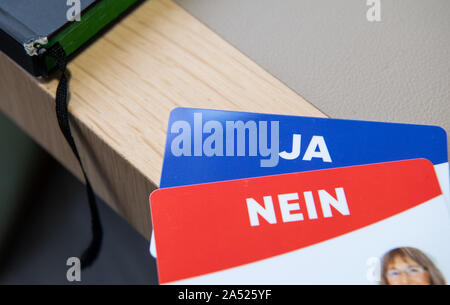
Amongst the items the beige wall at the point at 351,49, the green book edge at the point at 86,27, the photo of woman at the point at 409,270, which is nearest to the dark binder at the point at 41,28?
the green book edge at the point at 86,27

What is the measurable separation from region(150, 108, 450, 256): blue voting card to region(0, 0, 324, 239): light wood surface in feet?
0.06

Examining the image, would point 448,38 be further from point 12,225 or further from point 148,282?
point 12,225

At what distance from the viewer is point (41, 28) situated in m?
0.48

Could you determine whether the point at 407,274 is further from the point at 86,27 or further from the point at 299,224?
the point at 86,27

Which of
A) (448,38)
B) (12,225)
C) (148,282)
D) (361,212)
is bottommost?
(148,282)

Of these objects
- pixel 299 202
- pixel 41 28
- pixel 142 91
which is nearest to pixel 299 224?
pixel 299 202

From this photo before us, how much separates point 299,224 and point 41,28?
324 millimetres

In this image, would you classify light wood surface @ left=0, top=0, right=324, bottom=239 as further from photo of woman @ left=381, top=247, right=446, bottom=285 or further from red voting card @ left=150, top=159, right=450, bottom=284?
photo of woman @ left=381, top=247, right=446, bottom=285

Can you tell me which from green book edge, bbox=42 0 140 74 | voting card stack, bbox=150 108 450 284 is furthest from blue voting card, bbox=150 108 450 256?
green book edge, bbox=42 0 140 74

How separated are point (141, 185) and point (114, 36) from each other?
0.19m

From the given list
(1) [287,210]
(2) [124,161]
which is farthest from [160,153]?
(1) [287,210]

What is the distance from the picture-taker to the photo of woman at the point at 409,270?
42cm

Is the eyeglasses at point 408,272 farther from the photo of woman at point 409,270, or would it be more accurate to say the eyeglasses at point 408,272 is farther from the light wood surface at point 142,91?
the light wood surface at point 142,91

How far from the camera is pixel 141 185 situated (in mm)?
485
